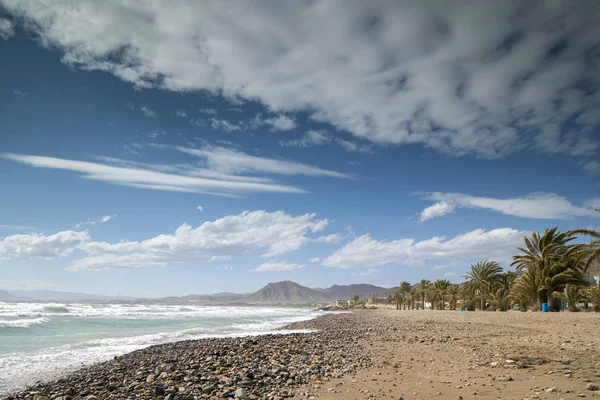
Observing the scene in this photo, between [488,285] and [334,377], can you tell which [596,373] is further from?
[488,285]

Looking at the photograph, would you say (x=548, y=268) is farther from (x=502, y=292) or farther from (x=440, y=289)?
(x=440, y=289)

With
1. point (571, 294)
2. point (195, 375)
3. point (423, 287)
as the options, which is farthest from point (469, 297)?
point (195, 375)

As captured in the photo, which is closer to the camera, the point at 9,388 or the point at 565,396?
the point at 565,396

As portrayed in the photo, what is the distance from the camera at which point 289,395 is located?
7.77 metres

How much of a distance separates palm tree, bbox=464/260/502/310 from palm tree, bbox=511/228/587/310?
14.9 metres

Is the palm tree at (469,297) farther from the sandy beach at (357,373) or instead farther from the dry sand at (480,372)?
the dry sand at (480,372)

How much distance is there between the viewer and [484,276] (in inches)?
1977

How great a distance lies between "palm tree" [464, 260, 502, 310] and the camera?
4950cm

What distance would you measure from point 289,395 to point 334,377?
1.86 metres

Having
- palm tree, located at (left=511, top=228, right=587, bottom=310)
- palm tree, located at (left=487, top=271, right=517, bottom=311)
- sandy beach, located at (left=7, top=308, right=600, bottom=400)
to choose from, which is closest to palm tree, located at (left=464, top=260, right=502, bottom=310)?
palm tree, located at (left=487, top=271, right=517, bottom=311)

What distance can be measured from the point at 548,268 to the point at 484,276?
18306 mm

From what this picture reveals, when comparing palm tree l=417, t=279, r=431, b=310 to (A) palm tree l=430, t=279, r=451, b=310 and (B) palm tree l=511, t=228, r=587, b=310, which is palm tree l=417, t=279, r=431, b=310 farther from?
(B) palm tree l=511, t=228, r=587, b=310

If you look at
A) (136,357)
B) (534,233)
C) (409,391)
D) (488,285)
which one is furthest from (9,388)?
(488,285)

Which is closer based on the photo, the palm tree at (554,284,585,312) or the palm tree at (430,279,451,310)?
the palm tree at (554,284,585,312)
